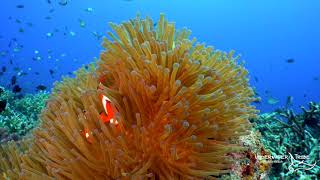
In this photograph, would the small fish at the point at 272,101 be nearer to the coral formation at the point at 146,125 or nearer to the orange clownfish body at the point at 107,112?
the coral formation at the point at 146,125

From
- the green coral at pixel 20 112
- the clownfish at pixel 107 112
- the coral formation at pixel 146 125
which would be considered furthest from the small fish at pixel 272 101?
the clownfish at pixel 107 112

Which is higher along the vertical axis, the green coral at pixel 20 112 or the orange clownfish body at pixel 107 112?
the green coral at pixel 20 112

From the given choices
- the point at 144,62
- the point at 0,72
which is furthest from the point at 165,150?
the point at 0,72

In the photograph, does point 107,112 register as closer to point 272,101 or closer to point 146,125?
point 146,125

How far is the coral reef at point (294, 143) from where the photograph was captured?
11.9ft

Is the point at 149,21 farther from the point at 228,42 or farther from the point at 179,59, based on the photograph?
the point at 228,42

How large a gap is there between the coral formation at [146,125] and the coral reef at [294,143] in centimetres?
93

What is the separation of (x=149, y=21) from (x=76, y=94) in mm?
1064

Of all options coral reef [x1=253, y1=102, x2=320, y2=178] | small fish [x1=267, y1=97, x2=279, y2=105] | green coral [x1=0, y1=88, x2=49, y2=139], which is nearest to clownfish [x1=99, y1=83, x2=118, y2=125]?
coral reef [x1=253, y1=102, x2=320, y2=178]

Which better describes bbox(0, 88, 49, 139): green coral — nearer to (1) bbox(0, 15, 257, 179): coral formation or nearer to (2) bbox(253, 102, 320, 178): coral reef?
(1) bbox(0, 15, 257, 179): coral formation

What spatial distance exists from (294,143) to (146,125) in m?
2.62

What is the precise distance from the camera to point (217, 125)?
2633 millimetres

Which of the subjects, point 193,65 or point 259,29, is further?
point 259,29

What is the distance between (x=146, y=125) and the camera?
255 centimetres
